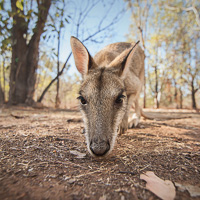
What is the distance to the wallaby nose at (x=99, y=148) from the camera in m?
1.57

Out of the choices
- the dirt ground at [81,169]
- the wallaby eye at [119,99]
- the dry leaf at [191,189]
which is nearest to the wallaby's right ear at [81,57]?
the wallaby eye at [119,99]

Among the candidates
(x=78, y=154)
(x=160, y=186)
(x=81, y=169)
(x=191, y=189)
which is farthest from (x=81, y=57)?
(x=191, y=189)

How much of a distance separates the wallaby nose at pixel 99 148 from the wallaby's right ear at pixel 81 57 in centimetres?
145

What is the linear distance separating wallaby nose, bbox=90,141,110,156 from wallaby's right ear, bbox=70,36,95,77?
4.75ft

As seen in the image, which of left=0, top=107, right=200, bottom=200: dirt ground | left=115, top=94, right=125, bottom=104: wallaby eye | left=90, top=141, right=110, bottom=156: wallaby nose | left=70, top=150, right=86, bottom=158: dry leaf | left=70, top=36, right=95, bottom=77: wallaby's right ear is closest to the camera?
left=0, top=107, right=200, bottom=200: dirt ground

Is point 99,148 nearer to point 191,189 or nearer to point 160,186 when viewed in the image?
point 160,186

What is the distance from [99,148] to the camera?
1.57m

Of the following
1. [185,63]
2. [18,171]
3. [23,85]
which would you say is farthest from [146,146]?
[185,63]

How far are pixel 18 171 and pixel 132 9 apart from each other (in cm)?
1905

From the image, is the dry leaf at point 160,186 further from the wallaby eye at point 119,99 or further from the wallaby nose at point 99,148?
the wallaby eye at point 119,99

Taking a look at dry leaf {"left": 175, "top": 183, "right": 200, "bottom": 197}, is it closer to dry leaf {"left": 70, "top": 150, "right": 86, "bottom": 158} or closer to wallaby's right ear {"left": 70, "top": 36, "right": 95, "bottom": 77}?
dry leaf {"left": 70, "top": 150, "right": 86, "bottom": 158}

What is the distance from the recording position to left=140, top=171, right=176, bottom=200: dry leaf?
115 cm

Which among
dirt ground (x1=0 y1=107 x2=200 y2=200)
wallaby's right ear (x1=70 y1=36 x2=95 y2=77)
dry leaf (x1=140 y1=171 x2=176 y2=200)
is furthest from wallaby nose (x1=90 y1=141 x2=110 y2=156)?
wallaby's right ear (x1=70 y1=36 x2=95 y2=77)

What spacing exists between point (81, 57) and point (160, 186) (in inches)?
89.0
